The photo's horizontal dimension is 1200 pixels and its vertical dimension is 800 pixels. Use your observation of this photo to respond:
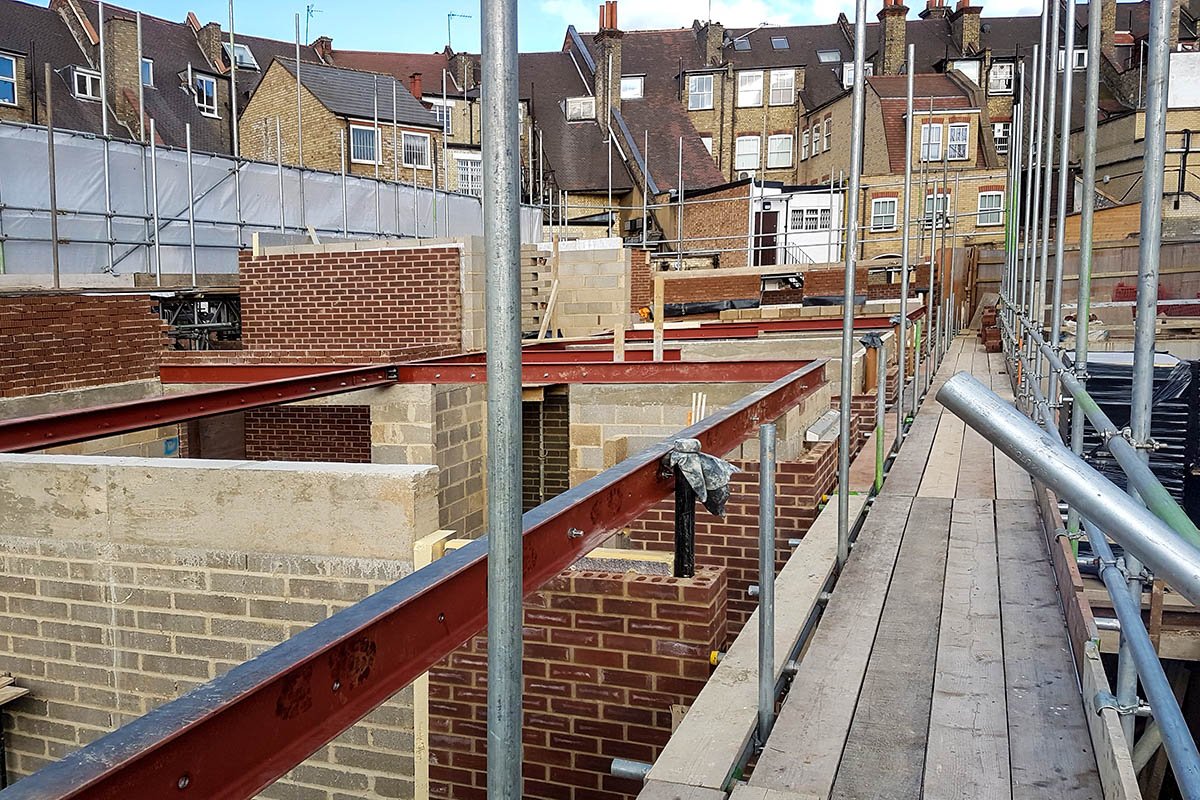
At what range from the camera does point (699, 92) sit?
153ft

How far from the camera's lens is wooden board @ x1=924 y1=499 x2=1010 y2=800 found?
3.08 meters

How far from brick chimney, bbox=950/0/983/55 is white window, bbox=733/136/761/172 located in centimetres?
1005

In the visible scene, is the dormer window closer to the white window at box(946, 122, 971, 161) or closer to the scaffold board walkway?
the white window at box(946, 122, 971, 161)

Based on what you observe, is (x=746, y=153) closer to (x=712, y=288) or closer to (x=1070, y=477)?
(x=712, y=288)

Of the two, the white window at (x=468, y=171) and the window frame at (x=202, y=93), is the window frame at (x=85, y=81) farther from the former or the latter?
the white window at (x=468, y=171)

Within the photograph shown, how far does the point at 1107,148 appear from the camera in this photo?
118ft

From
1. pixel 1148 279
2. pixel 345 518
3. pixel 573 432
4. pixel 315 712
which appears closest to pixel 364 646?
pixel 315 712

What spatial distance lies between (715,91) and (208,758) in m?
47.8

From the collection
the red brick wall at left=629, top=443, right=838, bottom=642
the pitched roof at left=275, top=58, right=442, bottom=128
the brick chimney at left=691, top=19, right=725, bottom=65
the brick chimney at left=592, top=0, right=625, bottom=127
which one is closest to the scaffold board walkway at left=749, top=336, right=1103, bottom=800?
the red brick wall at left=629, top=443, right=838, bottom=642

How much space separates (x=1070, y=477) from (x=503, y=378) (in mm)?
705

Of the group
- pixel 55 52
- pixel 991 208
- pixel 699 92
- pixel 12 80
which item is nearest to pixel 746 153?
pixel 699 92

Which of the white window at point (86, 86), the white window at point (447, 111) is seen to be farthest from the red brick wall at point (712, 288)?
the white window at point (86, 86)

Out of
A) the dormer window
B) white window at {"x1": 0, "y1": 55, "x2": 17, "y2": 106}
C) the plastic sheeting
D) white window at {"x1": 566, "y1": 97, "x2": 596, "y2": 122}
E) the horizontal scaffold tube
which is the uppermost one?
white window at {"x1": 566, "y1": 97, "x2": 596, "y2": 122}

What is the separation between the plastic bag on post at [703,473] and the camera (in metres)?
3.26
